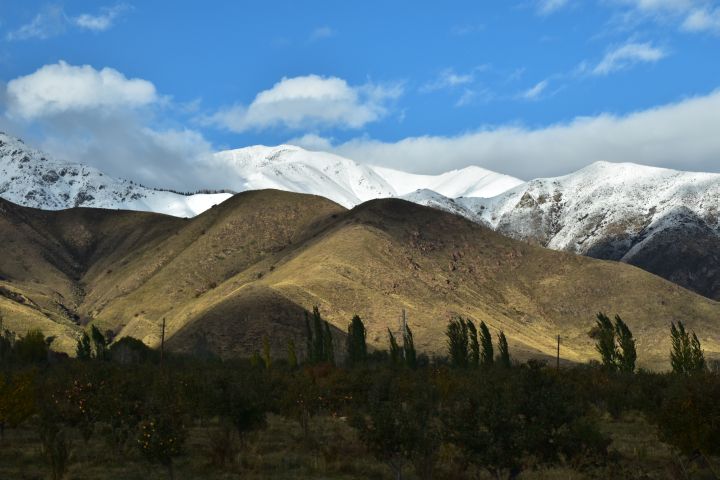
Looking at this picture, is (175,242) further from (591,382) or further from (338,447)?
(338,447)

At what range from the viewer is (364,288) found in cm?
13712

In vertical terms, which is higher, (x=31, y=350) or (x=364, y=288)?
(x=364, y=288)

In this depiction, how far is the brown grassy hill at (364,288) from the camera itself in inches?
4909

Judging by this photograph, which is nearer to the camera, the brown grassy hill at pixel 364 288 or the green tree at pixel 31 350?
the green tree at pixel 31 350

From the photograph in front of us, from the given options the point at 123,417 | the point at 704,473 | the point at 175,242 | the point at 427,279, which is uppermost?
the point at 175,242

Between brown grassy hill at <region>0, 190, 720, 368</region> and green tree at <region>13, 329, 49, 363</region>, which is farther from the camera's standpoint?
brown grassy hill at <region>0, 190, 720, 368</region>

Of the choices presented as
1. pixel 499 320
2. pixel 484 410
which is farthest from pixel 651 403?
pixel 499 320

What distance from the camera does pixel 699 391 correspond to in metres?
24.3

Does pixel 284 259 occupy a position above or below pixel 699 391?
above

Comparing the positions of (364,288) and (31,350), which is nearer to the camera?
(31,350)

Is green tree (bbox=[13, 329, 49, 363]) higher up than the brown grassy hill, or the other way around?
the brown grassy hill

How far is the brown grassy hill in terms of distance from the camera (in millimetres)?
124688

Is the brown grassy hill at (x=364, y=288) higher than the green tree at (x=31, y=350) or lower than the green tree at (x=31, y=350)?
higher

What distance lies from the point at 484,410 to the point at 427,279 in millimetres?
129066
